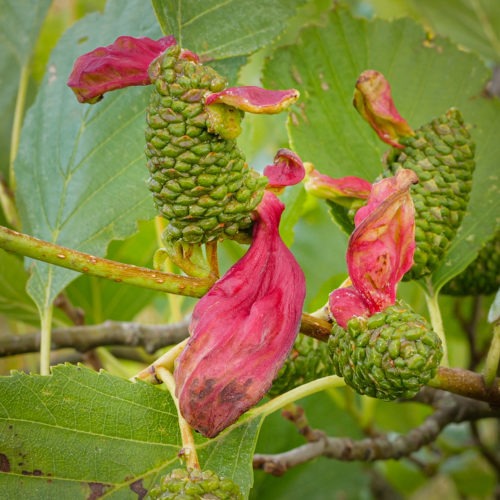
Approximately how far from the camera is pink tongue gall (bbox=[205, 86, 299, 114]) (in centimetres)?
78

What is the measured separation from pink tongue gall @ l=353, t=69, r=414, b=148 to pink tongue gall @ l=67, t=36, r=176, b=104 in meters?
0.30

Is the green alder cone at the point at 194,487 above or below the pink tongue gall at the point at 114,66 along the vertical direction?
below

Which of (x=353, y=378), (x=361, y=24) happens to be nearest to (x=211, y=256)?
(x=353, y=378)

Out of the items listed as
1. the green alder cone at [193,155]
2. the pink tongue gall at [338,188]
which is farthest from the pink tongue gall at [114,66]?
the pink tongue gall at [338,188]

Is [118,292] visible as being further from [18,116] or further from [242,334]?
[242,334]

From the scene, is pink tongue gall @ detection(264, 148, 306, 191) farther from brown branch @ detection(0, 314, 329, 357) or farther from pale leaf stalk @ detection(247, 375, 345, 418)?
brown branch @ detection(0, 314, 329, 357)

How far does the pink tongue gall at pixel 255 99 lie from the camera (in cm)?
78

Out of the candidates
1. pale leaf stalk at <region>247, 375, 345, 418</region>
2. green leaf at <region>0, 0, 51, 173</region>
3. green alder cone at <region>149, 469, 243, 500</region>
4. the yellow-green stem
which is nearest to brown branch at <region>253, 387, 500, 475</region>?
pale leaf stalk at <region>247, 375, 345, 418</region>

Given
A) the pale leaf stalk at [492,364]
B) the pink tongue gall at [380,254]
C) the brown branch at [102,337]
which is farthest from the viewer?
the brown branch at [102,337]

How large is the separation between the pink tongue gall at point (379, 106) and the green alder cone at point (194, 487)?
0.53 m

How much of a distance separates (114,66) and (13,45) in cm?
89

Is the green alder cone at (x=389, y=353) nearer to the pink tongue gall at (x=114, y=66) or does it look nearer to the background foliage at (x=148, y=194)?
the background foliage at (x=148, y=194)

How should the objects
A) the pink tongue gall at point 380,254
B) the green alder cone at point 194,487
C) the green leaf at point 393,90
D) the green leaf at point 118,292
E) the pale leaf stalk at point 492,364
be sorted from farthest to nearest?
1. the green leaf at point 118,292
2. the green leaf at point 393,90
3. the pale leaf stalk at point 492,364
4. the pink tongue gall at point 380,254
5. the green alder cone at point 194,487

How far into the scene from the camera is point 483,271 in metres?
1.30
